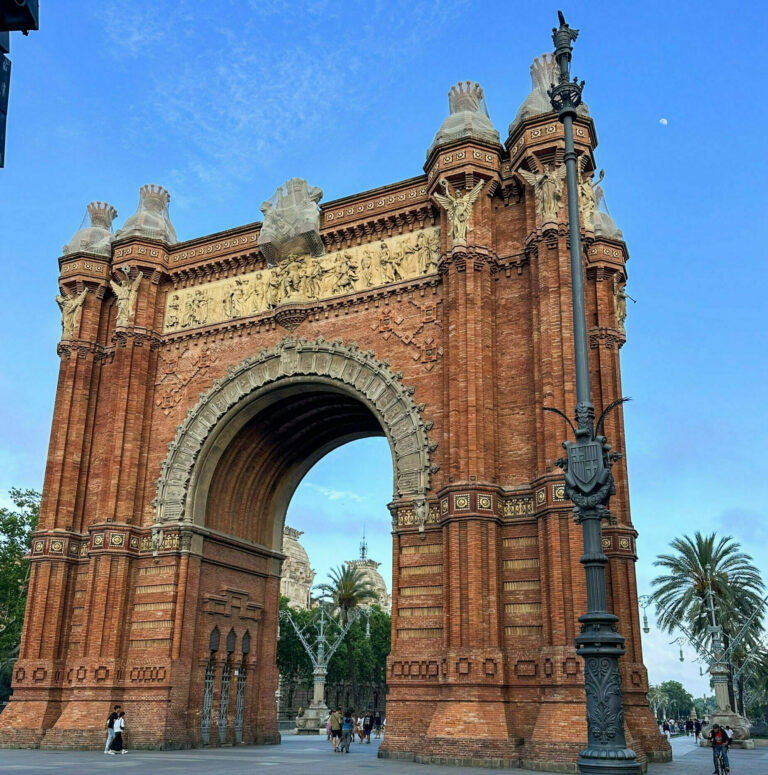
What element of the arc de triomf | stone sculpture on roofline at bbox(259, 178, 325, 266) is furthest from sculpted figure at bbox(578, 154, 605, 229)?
stone sculpture on roofline at bbox(259, 178, 325, 266)

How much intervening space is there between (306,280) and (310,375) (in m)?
3.27

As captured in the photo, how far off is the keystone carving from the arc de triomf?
2.9 inches

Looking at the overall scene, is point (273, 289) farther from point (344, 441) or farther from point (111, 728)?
point (111, 728)

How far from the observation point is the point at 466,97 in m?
25.1

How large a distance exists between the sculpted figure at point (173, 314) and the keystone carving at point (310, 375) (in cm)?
326

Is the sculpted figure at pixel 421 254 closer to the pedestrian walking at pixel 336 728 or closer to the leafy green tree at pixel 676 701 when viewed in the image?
the pedestrian walking at pixel 336 728

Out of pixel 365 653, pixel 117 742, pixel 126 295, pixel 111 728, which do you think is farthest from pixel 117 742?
pixel 365 653

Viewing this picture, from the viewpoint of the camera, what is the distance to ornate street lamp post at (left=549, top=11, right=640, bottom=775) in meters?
9.82

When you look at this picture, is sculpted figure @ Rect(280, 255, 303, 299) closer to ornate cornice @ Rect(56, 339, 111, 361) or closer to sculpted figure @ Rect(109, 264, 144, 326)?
sculpted figure @ Rect(109, 264, 144, 326)

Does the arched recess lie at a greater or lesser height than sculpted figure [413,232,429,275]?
lesser

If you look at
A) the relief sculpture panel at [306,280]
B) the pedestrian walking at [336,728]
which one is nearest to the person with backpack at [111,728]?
the pedestrian walking at [336,728]

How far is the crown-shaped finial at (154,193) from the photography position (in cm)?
3031

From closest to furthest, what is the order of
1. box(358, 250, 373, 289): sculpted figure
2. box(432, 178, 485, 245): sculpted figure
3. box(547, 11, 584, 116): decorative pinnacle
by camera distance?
box(547, 11, 584, 116): decorative pinnacle → box(432, 178, 485, 245): sculpted figure → box(358, 250, 373, 289): sculpted figure

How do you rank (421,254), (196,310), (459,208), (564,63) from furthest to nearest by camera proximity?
(196,310) < (421,254) < (459,208) < (564,63)
